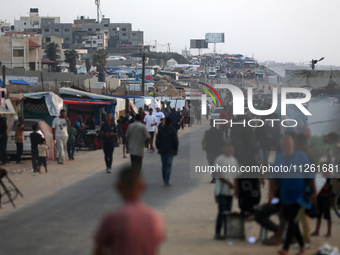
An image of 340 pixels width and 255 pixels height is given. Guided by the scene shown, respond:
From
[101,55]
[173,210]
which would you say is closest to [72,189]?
[173,210]

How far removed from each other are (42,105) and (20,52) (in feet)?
182

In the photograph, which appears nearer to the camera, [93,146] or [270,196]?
[270,196]

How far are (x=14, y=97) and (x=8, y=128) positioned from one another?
184 centimetres

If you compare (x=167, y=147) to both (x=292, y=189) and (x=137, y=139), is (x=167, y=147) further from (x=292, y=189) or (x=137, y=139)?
(x=292, y=189)

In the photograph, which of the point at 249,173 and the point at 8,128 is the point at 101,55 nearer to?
the point at 8,128

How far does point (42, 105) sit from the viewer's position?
74.8ft

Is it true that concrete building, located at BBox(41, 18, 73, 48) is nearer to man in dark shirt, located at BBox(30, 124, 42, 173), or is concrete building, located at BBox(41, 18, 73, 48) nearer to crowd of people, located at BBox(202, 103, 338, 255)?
Result: man in dark shirt, located at BBox(30, 124, 42, 173)

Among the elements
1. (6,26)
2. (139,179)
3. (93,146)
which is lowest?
(93,146)

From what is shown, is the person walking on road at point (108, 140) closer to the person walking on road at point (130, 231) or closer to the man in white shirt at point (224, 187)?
the man in white shirt at point (224, 187)

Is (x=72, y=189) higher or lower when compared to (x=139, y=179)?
lower

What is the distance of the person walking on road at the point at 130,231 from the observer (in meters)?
4.45

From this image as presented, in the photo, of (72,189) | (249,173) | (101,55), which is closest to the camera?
(249,173)

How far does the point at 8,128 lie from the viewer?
20.1 m

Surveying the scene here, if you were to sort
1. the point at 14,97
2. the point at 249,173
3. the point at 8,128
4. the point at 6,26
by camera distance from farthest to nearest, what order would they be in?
the point at 6,26 → the point at 14,97 → the point at 8,128 → the point at 249,173
